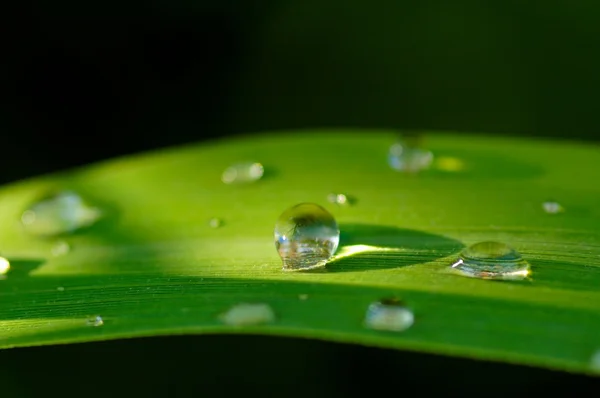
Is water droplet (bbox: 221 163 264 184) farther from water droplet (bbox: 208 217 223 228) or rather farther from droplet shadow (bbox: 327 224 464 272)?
droplet shadow (bbox: 327 224 464 272)

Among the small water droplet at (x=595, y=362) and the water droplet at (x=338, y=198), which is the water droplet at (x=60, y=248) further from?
the small water droplet at (x=595, y=362)

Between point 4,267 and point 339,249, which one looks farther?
point 4,267

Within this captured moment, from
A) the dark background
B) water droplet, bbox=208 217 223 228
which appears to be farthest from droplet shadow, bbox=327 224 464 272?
the dark background

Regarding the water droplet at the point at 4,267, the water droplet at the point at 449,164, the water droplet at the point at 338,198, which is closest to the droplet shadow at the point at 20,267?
the water droplet at the point at 4,267

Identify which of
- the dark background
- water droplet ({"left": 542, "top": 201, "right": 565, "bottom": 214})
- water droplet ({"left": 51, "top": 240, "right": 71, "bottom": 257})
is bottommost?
water droplet ({"left": 51, "top": 240, "right": 71, "bottom": 257})

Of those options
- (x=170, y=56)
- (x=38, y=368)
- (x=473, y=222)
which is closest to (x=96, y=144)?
(x=170, y=56)

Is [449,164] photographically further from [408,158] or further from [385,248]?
[385,248]

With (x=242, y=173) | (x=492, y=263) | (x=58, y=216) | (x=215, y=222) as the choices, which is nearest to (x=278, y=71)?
(x=242, y=173)

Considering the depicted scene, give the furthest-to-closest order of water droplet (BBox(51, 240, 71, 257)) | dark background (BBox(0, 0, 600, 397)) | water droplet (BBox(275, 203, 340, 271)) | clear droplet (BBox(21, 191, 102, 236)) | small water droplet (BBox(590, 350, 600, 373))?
dark background (BBox(0, 0, 600, 397))
clear droplet (BBox(21, 191, 102, 236))
water droplet (BBox(51, 240, 71, 257))
water droplet (BBox(275, 203, 340, 271))
small water droplet (BBox(590, 350, 600, 373))
